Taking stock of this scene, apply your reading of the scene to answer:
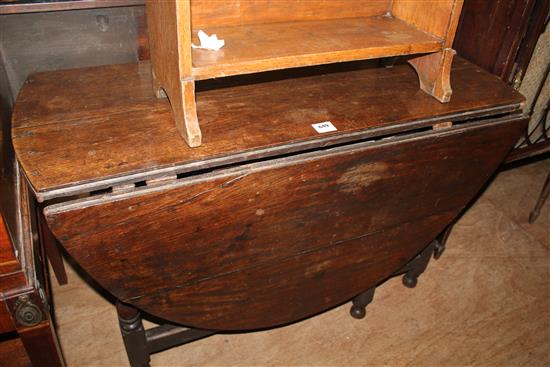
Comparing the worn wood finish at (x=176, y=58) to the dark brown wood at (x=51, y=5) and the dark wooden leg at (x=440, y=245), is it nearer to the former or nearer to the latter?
the dark brown wood at (x=51, y=5)

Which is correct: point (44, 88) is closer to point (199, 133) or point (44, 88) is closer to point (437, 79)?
point (199, 133)

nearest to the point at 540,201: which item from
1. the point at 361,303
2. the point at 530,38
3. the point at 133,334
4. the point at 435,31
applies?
the point at 530,38

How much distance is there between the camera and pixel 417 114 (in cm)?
128

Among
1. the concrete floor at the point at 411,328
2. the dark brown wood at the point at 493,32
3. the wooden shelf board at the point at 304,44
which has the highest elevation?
the wooden shelf board at the point at 304,44

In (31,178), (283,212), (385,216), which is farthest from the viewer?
(385,216)

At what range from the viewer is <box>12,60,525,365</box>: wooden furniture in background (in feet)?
3.30

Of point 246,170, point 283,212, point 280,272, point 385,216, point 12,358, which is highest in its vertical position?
point 246,170

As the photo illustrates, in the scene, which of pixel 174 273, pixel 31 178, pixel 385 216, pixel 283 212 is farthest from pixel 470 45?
pixel 31 178

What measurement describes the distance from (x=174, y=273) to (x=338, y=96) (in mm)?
662

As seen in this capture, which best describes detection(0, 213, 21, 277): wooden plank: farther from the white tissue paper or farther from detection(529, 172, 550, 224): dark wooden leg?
detection(529, 172, 550, 224): dark wooden leg

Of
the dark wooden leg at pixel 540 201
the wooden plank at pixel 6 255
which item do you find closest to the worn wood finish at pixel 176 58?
the wooden plank at pixel 6 255

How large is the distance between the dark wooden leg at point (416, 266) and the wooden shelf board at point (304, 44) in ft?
2.70

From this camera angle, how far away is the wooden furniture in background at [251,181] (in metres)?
1.01

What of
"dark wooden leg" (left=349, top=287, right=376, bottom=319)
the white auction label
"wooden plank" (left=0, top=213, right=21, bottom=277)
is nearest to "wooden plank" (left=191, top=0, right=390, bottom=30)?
the white auction label
